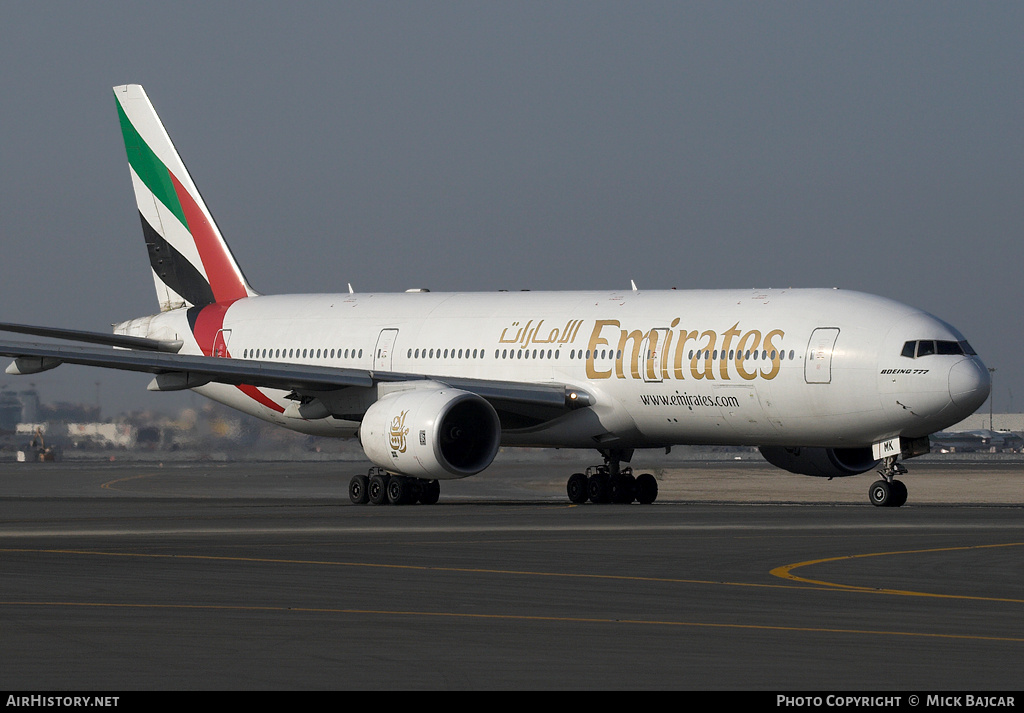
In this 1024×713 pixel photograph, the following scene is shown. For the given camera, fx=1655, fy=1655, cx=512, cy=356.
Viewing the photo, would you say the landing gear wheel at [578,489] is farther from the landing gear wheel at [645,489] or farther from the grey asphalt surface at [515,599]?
the grey asphalt surface at [515,599]

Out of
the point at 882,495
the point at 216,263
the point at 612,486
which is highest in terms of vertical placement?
the point at 216,263

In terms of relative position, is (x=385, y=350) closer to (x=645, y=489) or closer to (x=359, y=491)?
(x=359, y=491)

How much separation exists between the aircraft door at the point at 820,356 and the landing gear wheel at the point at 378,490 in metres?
8.73

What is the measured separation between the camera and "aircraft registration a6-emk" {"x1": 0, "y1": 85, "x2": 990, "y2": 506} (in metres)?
30.2

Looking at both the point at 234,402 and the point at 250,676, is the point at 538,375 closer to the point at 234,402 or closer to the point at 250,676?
the point at 234,402

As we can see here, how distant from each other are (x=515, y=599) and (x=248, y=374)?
1880 cm

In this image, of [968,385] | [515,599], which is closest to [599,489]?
[968,385]

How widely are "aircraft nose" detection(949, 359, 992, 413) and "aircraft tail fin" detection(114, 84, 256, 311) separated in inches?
759

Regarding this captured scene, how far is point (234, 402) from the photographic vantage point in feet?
134

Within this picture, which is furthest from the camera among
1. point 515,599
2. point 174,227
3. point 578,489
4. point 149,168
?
point 149,168

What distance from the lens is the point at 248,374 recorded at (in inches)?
1272

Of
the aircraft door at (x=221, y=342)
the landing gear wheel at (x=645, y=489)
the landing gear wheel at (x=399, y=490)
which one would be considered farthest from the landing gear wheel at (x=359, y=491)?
the aircraft door at (x=221, y=342)

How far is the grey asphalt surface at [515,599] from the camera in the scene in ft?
33.3
